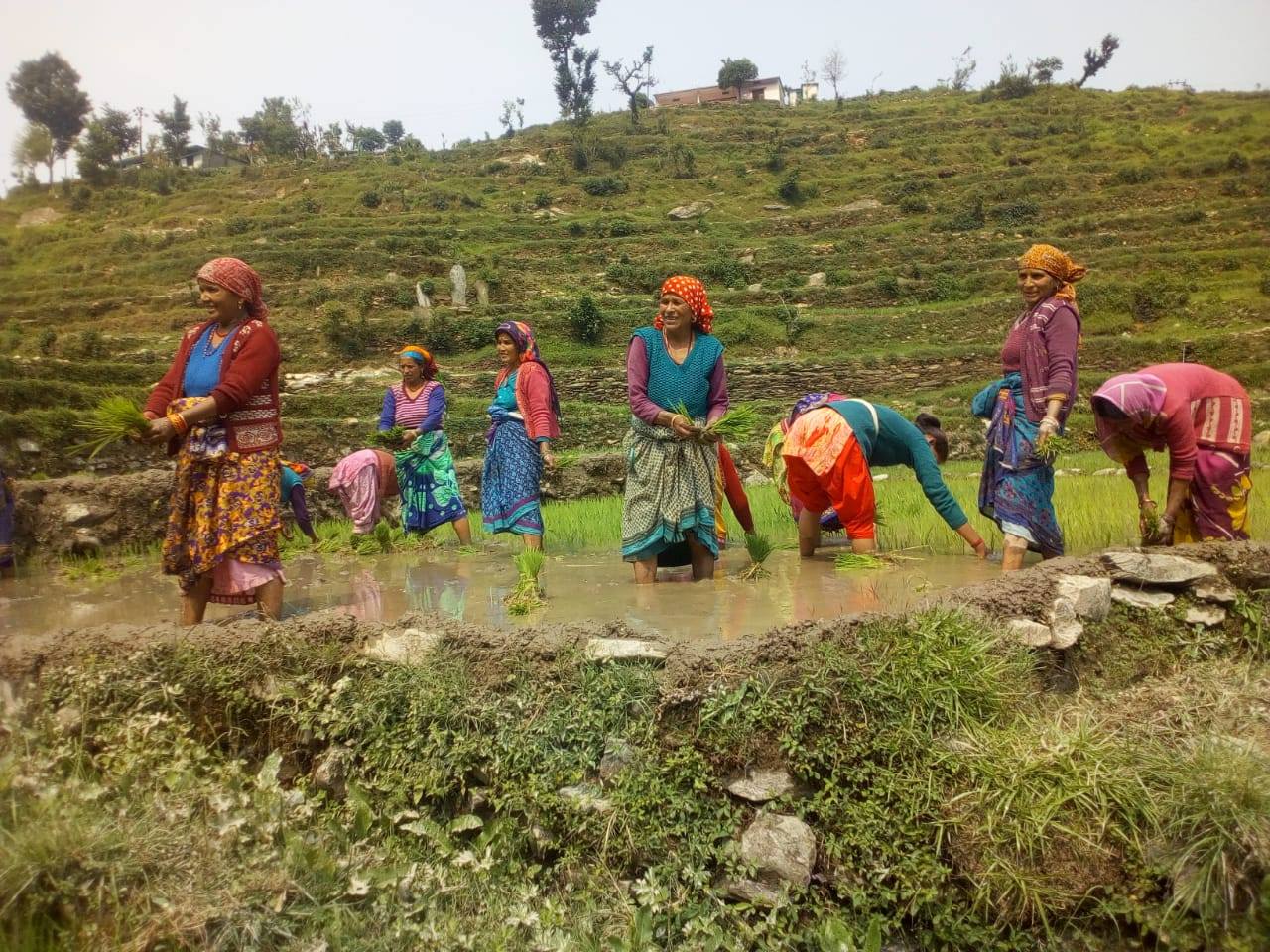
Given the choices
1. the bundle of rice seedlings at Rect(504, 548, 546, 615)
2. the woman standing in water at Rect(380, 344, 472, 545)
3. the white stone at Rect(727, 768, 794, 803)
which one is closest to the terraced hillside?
the woman standing in water at Rect(380, 344, 472, 545)

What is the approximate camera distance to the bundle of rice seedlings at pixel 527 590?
13.2 feet

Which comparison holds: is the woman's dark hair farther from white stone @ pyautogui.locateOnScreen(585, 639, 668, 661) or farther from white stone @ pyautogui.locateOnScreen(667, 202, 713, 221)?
white stone @ pyautogui.locateOnScreen(667, 202, 713, 221)

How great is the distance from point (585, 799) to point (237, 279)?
2711 millimetres

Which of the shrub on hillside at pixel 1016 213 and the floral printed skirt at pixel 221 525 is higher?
the shrub on hillside at pixel 1016 213

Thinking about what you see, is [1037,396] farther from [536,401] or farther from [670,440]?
[536,401]

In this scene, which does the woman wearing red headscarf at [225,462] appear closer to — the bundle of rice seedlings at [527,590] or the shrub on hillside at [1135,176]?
the bundle of rice seedlings at [527,590]

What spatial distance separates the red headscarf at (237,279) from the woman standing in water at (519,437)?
198 cm

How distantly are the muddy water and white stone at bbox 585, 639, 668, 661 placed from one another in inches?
5.5

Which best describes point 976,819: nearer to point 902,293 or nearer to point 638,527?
point 638,527

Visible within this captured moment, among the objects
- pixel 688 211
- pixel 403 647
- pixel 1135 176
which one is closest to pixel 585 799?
pixel 403 647

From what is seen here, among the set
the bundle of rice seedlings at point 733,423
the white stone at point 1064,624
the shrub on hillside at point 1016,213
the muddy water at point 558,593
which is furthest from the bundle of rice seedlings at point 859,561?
the shrub on hillside at point 1016,213

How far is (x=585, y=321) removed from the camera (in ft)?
76.6

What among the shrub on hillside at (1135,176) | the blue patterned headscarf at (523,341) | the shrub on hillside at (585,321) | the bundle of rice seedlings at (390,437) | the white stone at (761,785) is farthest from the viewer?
the shrub on hillside at (1135,176)

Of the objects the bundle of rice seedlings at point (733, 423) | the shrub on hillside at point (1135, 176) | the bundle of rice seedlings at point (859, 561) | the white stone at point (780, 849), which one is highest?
the shrub on hillside at point (1135, 176)
